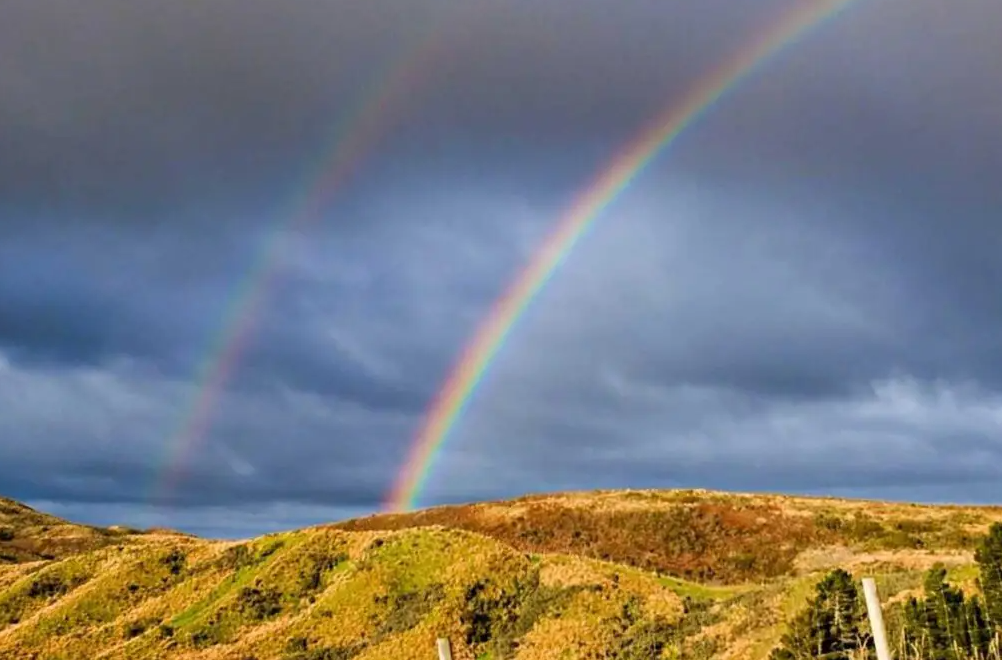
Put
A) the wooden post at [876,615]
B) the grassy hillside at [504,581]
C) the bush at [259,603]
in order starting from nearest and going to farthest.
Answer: the wooden post at [876,615]
the grassy hillside at [504,581]
the bush at [259,603]

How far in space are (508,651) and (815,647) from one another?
21.1 meters

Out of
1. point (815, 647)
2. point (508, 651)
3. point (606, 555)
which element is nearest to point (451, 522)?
point (606, 555)

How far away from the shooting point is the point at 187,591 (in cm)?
6712

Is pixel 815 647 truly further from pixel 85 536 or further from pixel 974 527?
pixel 85 536

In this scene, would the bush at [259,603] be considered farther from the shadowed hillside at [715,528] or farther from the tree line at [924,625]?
the tree line at [924,625]

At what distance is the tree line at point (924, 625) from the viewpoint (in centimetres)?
2684

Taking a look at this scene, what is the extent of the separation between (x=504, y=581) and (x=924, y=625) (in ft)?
97.6

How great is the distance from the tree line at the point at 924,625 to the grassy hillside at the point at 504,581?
5356mm

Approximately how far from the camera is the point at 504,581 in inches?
2110

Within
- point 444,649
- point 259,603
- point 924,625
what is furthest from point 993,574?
point 259,603

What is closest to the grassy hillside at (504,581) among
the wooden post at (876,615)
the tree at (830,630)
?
the tree at (830,630)

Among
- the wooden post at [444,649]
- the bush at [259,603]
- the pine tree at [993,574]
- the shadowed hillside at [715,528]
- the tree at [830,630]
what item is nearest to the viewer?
the wooden post at [444,649]

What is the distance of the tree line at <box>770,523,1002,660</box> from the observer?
26.8m

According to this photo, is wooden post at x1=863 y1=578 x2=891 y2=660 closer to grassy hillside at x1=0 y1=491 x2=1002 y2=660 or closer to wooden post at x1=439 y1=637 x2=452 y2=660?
wooden post at x1=439 y1=637 x2=452 y2=660
